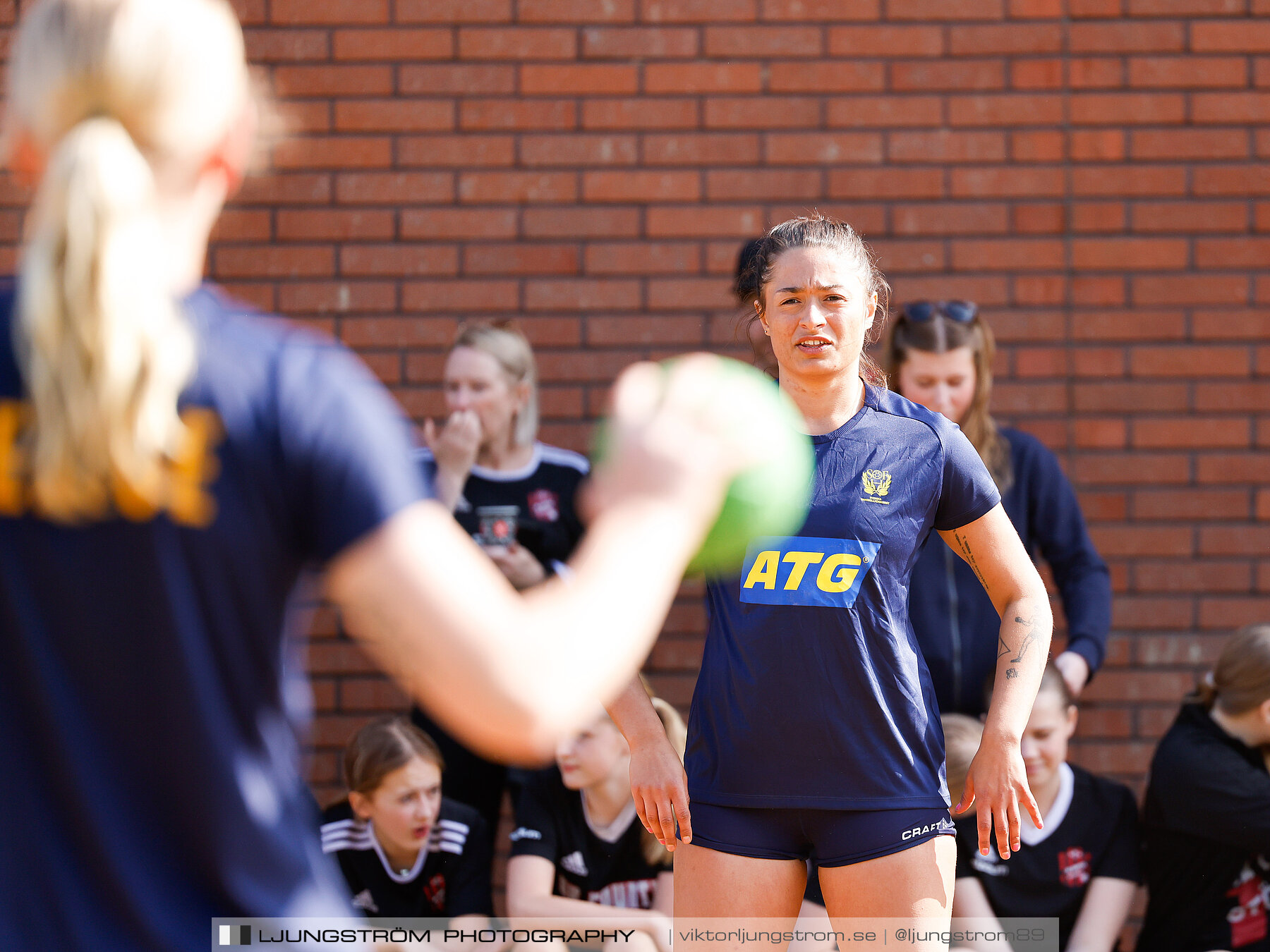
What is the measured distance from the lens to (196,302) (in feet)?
3.49

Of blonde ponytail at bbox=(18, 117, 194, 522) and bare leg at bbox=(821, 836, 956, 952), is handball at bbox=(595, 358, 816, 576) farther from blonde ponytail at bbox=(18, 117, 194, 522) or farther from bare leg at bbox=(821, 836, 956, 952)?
bare leg at bbox=(821, 836, 956, 952)

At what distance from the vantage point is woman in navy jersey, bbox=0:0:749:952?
3.19 feet

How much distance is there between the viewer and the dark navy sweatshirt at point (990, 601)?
12.2 feet

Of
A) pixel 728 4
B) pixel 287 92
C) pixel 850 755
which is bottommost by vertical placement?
pixel 850 755

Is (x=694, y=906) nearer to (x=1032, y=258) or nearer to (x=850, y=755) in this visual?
(x=850, y=755)

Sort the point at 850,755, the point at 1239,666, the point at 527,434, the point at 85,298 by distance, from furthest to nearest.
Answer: the point at 527,434 < the point at 1239,666 < the point at 850,755 < the point at 85,298

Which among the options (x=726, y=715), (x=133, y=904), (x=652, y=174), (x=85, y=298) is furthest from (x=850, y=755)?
(x=652, y=174)

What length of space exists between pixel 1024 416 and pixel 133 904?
399 cm

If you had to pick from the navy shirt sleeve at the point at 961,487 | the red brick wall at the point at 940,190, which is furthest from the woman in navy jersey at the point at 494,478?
the navy shirt sleeve at the point at 961,487

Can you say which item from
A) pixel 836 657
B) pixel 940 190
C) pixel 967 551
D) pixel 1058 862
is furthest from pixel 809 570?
pixel 940 190

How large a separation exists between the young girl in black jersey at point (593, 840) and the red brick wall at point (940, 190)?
0.58 metres

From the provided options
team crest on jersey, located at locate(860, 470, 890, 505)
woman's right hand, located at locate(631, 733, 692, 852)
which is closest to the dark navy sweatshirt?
team crest on jersey, located at locate(860, 470, 890, 505)

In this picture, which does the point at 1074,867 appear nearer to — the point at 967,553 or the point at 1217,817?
the point at 1217,817

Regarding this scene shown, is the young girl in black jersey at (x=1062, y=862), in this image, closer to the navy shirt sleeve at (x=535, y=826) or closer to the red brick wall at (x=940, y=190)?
the red brick wall at (x=940, y=190)
